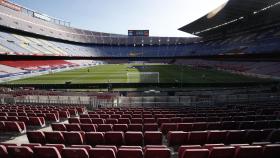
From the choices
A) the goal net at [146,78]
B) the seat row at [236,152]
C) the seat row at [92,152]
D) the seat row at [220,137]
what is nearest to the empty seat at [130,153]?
the seat row at [92,152]

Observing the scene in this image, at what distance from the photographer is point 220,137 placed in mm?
9234

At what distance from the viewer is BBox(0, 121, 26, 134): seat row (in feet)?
38.0

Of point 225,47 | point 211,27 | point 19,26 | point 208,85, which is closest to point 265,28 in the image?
point 225,47

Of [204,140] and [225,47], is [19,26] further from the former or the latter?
[204,140]

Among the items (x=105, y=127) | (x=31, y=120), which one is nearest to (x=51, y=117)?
(x=31, y=120)

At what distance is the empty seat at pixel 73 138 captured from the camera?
364 inches

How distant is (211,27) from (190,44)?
125 feet

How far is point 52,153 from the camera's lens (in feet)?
22.7

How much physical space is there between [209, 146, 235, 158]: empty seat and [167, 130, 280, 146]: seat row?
2182 mm

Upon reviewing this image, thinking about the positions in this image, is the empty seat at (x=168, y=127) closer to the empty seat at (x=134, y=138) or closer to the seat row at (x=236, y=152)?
the empty seat at (x=134, y=138)

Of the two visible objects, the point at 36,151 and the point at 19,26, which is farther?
the point at 19,26

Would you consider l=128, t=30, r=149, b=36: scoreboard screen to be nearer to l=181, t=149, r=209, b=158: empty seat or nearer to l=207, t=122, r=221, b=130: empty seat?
l=207, t=122, r=221, b=130: empty seat

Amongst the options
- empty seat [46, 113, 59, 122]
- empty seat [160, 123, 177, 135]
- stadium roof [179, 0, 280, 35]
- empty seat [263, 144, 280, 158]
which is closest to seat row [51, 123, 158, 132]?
empty seat [160, 123, 177, 135]

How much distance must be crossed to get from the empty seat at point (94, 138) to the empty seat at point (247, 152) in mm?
4410
